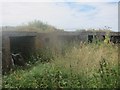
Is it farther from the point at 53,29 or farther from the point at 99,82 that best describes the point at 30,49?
the point at 99,82

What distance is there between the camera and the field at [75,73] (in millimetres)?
5707

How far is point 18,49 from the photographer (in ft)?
27.3

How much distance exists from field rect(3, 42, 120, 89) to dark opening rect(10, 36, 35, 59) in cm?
77

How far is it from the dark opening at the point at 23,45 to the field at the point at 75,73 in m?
0.77

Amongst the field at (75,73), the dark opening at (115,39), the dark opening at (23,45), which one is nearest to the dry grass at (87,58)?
the field at (75,73)

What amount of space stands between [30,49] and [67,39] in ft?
3.96

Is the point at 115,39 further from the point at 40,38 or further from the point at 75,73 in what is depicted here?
the point at 75,73

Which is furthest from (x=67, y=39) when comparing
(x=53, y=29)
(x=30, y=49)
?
(x=30, y=49)

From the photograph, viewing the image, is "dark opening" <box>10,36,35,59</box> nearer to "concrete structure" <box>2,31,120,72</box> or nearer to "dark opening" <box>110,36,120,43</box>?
"concrete structure" <box>2,31,120,72</box>

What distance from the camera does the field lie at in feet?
18.7

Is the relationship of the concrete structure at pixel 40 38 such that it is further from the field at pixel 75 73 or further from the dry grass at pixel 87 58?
the dry grass at pixel 87 58

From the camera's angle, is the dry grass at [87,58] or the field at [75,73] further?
the dry grass at [87,58]

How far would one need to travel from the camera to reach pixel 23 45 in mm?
8625

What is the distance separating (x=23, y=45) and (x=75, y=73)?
9.65 feet
